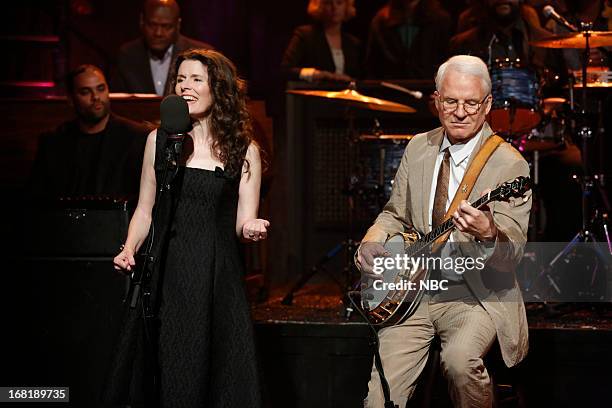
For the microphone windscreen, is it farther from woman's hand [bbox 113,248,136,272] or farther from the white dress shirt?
the white dress shirt

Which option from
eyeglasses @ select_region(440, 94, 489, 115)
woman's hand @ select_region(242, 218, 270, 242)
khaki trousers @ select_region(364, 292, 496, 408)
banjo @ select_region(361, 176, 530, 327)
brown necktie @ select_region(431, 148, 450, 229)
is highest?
eyeglasses @ select_region(440, 94, 489, 115)

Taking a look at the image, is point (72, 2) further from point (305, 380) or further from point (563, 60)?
point (305, 380)

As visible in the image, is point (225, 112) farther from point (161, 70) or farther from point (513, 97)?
point (161, 70)

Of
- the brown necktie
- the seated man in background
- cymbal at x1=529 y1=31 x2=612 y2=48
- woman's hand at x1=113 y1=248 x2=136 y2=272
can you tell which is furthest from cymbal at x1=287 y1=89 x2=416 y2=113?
woman's hand at x1=113 y1=248 x2=136 y2=272

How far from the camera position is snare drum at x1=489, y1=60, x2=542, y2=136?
6.62 meters

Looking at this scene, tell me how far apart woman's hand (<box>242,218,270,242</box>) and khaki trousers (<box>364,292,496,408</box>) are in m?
0.73

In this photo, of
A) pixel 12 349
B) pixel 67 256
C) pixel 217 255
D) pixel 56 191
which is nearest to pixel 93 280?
pixel 67 256

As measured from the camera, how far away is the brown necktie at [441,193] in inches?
180

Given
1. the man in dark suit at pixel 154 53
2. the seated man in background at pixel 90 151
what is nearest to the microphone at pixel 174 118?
the seated man in background at pixel 90 151

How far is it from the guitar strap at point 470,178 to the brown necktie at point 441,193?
0.05m

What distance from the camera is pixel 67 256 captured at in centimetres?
Answer: 535

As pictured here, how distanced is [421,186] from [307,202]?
4.24 m

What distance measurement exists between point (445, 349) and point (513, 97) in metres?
2.62

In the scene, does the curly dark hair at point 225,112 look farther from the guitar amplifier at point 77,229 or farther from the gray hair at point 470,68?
the gray hair at point 470,68
